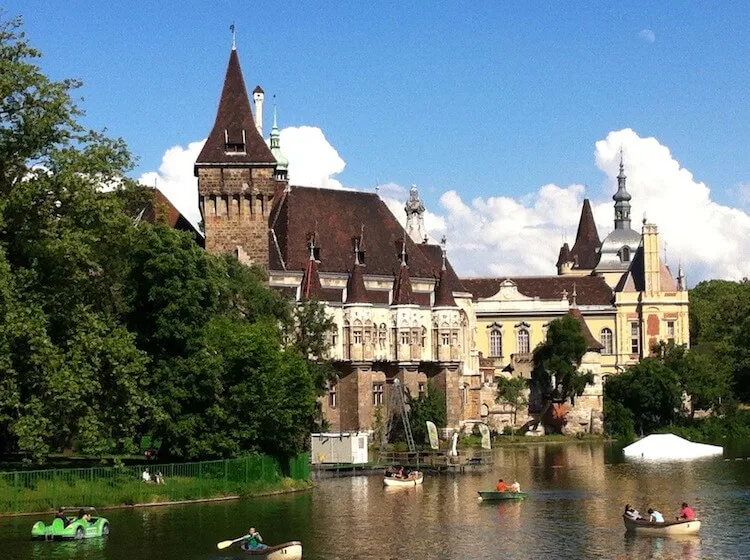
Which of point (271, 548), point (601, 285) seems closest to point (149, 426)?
point (271, 548)

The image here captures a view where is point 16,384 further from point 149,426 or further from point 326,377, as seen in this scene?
point 326,377

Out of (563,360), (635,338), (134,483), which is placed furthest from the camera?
(635,338)

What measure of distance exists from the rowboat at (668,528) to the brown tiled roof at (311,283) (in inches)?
1722

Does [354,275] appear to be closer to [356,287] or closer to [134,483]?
[356,287]

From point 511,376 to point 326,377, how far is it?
40249 mm

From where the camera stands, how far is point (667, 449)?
92938 mm

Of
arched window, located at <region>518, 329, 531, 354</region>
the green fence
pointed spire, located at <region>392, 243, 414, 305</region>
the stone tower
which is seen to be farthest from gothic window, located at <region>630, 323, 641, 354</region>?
the green fence

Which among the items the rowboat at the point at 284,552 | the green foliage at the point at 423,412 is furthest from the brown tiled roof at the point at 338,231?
the rowboat at the point at 284,552

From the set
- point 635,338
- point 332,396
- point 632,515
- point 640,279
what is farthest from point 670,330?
point 632,515

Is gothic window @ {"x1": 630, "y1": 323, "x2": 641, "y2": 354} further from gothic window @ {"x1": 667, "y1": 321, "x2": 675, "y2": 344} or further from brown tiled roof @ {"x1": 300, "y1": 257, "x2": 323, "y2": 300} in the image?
brown tiled roof @ {"x1": 300, "y1": 257, "x2": 323, "y2": 300}

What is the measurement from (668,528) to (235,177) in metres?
48.5

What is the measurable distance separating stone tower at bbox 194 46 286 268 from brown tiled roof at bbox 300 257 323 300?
2.74m

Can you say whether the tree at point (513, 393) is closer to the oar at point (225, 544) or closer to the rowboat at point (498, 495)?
the rowboat at point (498, 495)

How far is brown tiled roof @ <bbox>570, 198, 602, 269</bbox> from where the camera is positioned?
6515 inches
